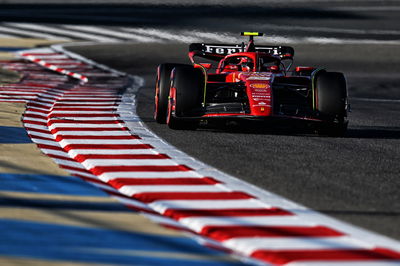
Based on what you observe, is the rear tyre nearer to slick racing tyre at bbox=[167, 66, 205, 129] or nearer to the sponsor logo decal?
the sponsor logo decal

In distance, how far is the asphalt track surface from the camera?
25.5ft

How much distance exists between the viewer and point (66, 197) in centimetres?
707

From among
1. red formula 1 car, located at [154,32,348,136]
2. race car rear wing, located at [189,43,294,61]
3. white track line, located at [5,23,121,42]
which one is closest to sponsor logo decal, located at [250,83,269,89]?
red formula 1 car, located at [154,32,348,136]

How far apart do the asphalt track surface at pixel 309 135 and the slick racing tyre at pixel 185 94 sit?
0.23m

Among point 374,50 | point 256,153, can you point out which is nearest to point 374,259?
point 256,153

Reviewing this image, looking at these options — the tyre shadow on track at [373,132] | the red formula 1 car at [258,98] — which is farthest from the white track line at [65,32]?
the red formula 1 car at [258,98]

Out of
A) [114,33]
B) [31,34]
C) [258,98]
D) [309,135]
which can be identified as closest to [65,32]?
[31,34]

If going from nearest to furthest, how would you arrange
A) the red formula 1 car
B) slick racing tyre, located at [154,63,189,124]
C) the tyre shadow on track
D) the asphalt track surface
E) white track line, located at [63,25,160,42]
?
the asphalt track surface < the red formula 1 car < the tyre shadow on track < slick racing tyre, located at [154,63,189,124] < white track line, located at [63,25,160,42]

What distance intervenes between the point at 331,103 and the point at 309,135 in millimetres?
588

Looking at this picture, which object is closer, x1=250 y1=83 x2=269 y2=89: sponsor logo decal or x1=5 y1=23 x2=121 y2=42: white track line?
x1=250 y1=83 x2=269 y2=89: sponsor logo decal

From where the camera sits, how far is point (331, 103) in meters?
11.6

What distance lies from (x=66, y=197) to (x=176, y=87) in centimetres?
472

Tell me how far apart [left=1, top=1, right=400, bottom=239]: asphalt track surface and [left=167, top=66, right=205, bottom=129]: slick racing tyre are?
0.75ft

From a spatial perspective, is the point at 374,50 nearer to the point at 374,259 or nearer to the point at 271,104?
the point at 271,104
